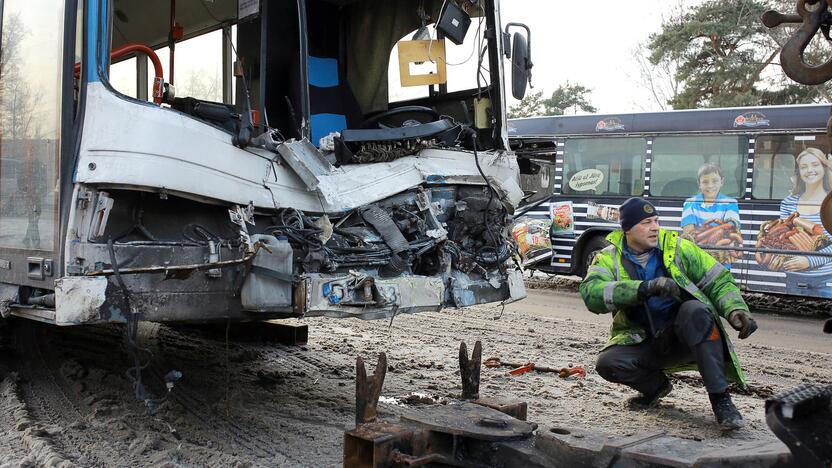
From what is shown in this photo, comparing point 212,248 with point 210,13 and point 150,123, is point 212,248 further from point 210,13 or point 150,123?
point 210,13

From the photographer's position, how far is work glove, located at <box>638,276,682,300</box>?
402 centimetres

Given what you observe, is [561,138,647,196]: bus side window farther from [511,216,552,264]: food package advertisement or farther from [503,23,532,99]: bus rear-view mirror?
[503,23,532,99]: bus rear-view mirror

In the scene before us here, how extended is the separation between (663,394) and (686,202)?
695 centimetres

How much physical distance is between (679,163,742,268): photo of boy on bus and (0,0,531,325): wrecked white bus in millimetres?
6469

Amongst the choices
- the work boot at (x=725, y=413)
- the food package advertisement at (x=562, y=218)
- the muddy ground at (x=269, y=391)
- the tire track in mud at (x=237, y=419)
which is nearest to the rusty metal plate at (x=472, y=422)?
the muddy ground at (x=269, y=391)

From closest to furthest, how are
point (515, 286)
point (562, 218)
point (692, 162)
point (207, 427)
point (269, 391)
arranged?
point (207, 427) → point (269, 391) → point (515, 286) → point (692, 162) → point (562, 218)

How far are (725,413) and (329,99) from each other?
3.68 metres

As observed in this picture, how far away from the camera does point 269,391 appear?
4988 mm

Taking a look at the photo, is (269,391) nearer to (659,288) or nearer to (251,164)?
(251,164)

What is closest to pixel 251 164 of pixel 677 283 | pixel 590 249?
pixel 677 283

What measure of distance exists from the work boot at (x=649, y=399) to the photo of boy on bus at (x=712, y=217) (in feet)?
21.2

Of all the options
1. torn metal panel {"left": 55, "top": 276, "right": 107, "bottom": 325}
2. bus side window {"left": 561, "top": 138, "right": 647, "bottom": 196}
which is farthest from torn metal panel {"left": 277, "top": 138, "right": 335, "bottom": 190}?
bus side window {"left": 561, "top": 138, "right": 647, "bottom": 196}

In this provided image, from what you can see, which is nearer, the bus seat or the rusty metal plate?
the rusty metal plate

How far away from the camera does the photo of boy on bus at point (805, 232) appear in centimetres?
983
